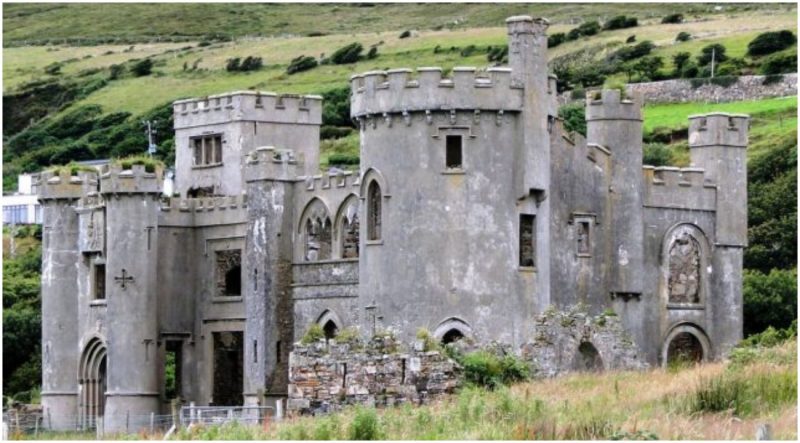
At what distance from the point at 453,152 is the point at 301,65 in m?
78.2

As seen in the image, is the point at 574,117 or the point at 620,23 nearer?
the point at 574,117

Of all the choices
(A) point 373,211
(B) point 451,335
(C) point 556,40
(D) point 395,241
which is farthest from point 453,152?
(C) point 556,40

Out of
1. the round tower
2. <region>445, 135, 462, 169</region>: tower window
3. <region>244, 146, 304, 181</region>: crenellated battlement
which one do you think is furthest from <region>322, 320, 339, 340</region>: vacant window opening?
A: <region>445, 135, 462, 169</region>: tower window

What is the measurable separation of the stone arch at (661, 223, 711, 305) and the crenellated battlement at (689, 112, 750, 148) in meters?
2.16

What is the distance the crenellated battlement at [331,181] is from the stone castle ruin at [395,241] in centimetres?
7

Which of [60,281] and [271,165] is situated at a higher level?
[271,165]

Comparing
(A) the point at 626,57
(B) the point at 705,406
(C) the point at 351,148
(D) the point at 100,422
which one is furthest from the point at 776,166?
(B) the point at 705,406

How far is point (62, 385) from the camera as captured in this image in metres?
65.0

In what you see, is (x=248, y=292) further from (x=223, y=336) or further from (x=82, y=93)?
(x=82, y=93)

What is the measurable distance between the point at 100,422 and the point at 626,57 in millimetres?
63608

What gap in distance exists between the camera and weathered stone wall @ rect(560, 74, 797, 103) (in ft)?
355

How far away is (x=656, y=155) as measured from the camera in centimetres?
9275

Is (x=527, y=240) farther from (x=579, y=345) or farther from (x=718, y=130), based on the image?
(x=718, y=130)

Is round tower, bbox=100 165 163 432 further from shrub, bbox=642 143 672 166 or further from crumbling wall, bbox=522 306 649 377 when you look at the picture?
shrub, bbox=642 143 672 166
